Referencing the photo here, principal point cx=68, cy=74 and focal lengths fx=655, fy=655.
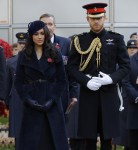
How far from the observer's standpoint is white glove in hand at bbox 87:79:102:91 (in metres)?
7.14

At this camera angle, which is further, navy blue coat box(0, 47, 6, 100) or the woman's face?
navy blue coat box(0, 47, 6, 100)

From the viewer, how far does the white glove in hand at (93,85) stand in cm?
714

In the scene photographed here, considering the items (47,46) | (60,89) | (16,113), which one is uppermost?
(47,46)

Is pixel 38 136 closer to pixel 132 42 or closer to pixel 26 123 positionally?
pixel 26 123

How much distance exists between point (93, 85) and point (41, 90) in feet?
2.12

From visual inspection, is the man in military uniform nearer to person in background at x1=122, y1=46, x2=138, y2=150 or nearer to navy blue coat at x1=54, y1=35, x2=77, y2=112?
navy blue coat at x1=54, y1=35, x2=77, y2=112

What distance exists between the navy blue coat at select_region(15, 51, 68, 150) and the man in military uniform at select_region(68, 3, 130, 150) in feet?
0.79

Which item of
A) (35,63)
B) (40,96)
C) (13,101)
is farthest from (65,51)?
(13,101)

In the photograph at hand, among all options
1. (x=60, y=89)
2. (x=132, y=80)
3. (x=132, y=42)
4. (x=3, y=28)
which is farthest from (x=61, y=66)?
(x=3, y=28)

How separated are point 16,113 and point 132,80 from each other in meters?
1.69

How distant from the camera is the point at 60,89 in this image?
7.52 meters

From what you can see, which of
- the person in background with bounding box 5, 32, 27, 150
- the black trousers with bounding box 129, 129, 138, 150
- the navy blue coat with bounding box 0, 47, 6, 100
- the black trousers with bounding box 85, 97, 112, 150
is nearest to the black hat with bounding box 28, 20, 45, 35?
the black trousers with bounding box 85, 97, 112, 150

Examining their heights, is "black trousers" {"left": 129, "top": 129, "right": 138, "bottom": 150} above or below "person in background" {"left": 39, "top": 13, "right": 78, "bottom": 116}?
below

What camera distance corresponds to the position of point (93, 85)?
281 inches
